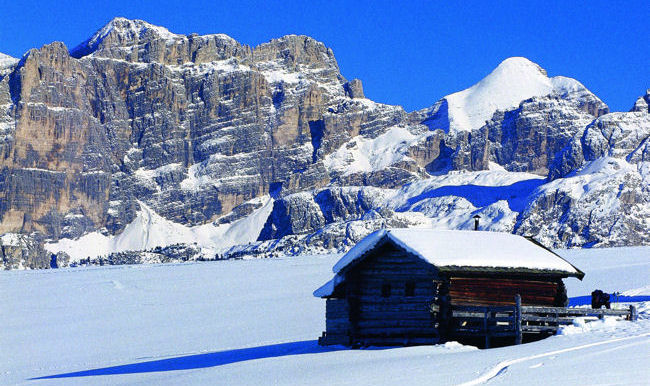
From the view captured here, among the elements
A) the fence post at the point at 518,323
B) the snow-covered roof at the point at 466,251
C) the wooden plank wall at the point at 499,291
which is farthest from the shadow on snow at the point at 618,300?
the fence post at the point at 518,323

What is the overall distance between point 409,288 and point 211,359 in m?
8.64

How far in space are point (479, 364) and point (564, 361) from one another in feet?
7.78

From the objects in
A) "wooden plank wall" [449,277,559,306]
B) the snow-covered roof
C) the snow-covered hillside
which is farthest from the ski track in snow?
"wooden plank wall" [449,277,559,306]

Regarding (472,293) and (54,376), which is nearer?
(472,293)

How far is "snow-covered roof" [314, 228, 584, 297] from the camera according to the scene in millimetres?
36125

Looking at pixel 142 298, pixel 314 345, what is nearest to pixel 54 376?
pixel 314 345

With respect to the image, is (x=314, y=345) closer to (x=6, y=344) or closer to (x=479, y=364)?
(x=479, y=364)

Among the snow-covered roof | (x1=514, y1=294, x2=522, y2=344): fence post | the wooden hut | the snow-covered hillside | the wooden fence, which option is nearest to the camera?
the snow-covered hillside

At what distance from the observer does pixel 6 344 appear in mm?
55656

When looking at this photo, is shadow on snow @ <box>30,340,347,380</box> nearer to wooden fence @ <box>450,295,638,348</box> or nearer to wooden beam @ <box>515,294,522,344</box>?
wooden fence @ <box>450,295,638,348</box>

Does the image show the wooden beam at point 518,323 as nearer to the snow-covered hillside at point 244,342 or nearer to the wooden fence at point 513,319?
the wooden fence at point 513,319

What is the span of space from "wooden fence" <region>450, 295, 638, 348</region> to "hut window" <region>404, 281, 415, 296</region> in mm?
2047

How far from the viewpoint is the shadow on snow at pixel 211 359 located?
128 ft

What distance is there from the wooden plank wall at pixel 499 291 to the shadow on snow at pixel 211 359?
4.94m
